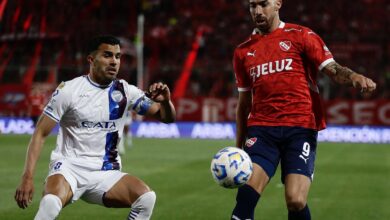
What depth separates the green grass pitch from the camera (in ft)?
36.0

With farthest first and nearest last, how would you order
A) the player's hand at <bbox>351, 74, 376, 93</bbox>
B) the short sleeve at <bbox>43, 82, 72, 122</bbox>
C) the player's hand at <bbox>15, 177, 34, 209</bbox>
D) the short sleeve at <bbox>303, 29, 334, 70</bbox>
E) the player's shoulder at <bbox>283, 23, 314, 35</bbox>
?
the player's shoulder at <bbox>283, 23, 314, 35</bbox> → the short sleeve at <bbox>303, 29, 334, 70</bbox> → the short sleeve at <bbox>43, 82, 72, 122</bbox> → the player's hand at <bbox>15, 177, 34, 209</bbox> → the player's hand at <bbox>351, 74, 376, 93</bbox>

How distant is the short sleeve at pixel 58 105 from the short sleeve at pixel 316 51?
86.8 inches

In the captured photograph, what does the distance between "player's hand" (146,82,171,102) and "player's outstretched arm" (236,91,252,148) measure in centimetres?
84

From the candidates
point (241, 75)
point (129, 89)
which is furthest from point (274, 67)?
point (129, 89)

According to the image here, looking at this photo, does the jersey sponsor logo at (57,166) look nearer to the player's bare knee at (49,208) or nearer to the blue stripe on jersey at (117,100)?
the player's bare knee at (49,208)

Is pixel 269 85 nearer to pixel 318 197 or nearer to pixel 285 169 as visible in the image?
pixel 285 169

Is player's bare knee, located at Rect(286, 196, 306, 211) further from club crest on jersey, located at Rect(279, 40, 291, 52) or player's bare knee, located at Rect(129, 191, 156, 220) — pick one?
club crest on jersey, located at Rect(279, 40, 291, 52)

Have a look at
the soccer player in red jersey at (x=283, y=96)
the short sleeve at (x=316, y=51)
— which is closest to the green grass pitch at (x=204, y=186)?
the soccer player in red jersey at (x=283, y=96)

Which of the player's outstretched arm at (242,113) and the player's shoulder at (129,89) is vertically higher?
the player's shoulder at (129,89)

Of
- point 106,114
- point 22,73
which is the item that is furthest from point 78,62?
point 106,114

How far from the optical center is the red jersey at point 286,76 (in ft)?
23.9

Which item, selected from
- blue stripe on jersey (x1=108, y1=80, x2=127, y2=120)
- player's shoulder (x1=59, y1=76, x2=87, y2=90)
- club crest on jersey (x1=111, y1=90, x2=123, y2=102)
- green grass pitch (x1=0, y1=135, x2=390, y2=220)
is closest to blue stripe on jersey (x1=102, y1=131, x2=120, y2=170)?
blue stripe on jersey (x1=108, y1=80, x2=127, y2=120)

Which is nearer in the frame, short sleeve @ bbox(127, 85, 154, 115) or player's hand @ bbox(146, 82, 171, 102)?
player's hand @ bbox(146, 82, 171, 102)

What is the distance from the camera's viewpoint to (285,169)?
727 centimetres
